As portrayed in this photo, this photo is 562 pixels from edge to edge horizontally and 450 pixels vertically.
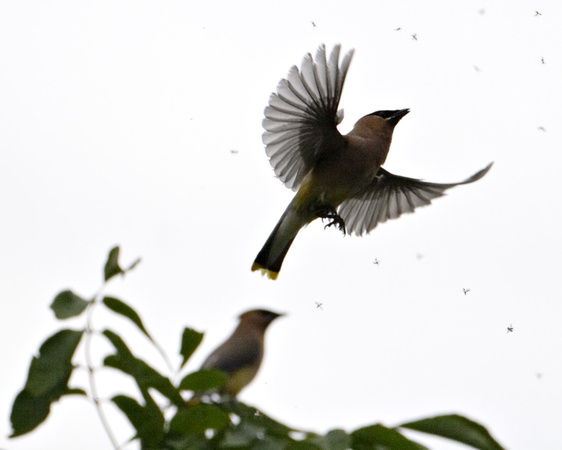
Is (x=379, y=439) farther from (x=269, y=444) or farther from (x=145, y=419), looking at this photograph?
(x=145, y=419)

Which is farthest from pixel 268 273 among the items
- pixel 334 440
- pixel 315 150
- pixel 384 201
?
pixel 334 440

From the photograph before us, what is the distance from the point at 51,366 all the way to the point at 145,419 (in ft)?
0.73

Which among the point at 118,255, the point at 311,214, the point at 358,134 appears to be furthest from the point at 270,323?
the point at 118,255

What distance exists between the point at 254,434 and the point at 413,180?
16.6 feet

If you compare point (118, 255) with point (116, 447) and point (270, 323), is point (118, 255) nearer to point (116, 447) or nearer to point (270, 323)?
point (116, 447)

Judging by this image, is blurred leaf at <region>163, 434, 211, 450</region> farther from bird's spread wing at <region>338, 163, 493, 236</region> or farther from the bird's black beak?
bird's spread wing at <region>338, 163, 493, 236</region>

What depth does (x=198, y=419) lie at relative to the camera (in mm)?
2068

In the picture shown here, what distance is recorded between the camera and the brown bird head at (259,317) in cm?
481

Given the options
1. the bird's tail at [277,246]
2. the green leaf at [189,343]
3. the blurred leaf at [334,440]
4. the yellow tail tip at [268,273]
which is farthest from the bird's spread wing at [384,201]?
the blurred leaf at [334,440]

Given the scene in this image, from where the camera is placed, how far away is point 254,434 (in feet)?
6.81

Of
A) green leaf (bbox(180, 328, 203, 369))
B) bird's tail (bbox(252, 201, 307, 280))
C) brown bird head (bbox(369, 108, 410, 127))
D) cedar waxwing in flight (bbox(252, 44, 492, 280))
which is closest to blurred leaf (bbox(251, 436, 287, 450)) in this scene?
green leaf (bbox(180, 328, 203, 369))

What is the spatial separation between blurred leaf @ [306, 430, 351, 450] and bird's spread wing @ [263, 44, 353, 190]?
3.63 meters

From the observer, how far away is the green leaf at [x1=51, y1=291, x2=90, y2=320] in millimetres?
2201

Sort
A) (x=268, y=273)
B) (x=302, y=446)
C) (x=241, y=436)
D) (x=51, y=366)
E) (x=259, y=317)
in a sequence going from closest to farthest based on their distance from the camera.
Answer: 1. (x=302, y=446)
2. (x=241, y=436)
3. (x=51, y=366)
4. (x=259, y=317)
5. (x=268, y=273)
